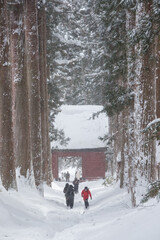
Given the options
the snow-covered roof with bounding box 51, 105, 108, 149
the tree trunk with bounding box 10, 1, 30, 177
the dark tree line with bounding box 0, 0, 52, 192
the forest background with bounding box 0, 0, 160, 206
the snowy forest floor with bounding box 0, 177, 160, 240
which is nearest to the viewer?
the snowy forest floor with bounding box 0, 177, 160, 240

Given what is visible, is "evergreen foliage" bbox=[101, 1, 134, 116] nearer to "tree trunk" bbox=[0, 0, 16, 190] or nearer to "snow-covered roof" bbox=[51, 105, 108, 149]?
"tree trunk" bbox=[0, 0, 16, 190]

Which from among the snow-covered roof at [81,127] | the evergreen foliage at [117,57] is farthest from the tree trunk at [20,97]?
the snow-covered roof at [81,127]

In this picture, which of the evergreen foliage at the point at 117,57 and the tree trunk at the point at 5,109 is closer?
the tree trunk at the point at 5,109

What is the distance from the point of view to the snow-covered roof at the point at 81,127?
3778 centimetres

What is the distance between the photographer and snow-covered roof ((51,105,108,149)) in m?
37.8

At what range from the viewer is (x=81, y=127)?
41188 millimetres

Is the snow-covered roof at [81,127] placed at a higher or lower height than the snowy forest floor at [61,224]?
higher

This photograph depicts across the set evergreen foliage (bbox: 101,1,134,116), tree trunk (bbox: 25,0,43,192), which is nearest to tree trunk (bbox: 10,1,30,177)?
tree trunk (bbox: 25,0,43,192)

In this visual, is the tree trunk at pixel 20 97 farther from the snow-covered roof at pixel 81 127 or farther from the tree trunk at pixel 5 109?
the snow-covered roof at pixel 81 127

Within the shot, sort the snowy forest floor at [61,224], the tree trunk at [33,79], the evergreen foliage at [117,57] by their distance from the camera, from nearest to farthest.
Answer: the snowy forest floor at [61,224] < the evergreen foliage at [117,57] < the tree trunk at [33,79]

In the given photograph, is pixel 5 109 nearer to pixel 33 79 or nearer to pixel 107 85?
pixel 33 79

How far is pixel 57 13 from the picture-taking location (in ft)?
65.5

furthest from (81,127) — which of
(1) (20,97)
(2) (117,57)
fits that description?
(1) (20,97)

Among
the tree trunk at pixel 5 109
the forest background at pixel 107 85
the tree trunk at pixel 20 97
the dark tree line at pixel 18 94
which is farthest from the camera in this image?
the tree trunk at pixel 20 97
